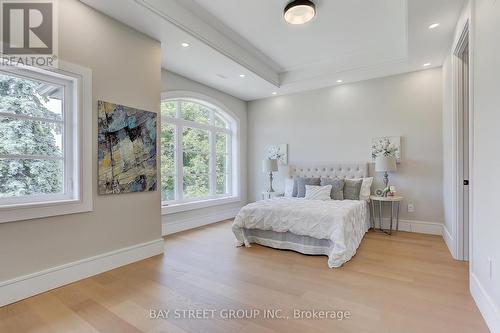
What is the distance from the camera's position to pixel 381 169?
14.2ft

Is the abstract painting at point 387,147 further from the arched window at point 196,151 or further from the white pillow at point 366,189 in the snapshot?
the arched window at point 196,151

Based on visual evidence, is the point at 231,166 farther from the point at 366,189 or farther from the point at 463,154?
the point at 463,154

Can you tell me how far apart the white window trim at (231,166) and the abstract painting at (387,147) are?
305cm

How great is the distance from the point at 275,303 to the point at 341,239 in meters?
1.20

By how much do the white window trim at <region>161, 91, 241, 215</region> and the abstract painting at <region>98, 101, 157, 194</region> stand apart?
1.21 m

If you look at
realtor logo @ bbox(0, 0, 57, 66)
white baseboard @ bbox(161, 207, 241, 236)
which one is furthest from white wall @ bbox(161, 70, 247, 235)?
realtor logo @ bbox(0, 0, 57, 66)

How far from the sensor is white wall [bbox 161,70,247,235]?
14.7 ft

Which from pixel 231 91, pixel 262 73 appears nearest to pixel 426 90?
pixel 262 73

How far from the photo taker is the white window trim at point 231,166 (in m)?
4.56

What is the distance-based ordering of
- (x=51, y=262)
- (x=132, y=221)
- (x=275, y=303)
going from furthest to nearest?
(x=132, y=221)
(x=51, y=262)
(x=275, y=303)

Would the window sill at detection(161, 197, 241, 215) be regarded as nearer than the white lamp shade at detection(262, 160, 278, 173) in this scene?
Yes

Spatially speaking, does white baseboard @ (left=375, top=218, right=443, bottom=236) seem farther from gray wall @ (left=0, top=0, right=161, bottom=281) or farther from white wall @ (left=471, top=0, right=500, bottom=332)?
gray wall @ (left=0, top=0, right=161, bottom=281)

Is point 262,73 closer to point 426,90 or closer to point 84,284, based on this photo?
point 426,90

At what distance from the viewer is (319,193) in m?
4.45
